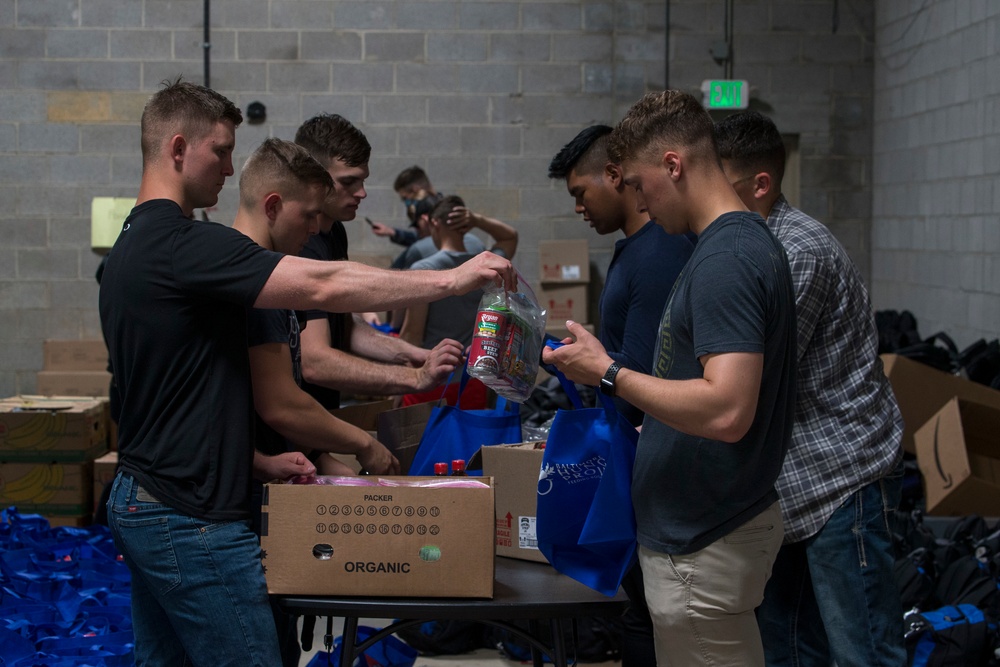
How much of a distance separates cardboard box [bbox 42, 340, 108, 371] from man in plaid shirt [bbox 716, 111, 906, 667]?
212 inches

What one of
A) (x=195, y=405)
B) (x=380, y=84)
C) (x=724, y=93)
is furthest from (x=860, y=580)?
(x=380, y=84)

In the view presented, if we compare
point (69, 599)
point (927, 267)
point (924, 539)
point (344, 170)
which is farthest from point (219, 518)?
point (927, 267)

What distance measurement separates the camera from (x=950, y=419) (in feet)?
13.7

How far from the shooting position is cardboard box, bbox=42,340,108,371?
21.7 feet

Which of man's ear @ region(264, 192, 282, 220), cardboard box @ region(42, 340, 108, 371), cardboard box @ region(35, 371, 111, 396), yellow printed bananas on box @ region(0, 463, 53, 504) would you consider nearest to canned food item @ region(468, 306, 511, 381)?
man's ear @ region(264, 192, 282, 220)

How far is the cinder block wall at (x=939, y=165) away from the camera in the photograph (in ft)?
17.1

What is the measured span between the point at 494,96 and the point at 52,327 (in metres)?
3.22

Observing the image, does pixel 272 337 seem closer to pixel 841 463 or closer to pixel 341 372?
pixel 341 372

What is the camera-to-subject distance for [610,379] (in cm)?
177

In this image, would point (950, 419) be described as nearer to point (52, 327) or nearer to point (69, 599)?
point (69, 599)

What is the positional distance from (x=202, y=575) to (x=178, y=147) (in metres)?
0.77

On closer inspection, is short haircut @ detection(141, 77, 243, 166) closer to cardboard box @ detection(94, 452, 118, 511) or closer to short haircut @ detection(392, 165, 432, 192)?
cardboard box @ detection(94, 452, 118, 511)

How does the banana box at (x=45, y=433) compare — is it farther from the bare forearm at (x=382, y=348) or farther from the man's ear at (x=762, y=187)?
the man's ear at (x=762, y=187)

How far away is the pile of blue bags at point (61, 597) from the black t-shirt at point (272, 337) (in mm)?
1095
